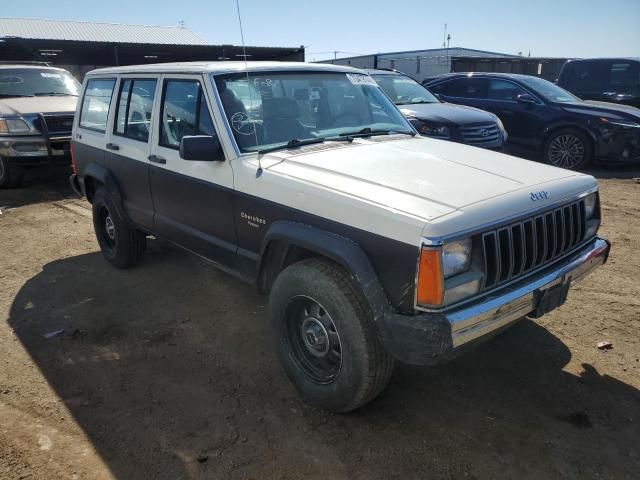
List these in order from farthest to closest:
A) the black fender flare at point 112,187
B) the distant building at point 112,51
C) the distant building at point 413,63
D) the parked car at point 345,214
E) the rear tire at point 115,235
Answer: the distant building at point 413,63, the distant building at point 112,51, the rear tire at point 115,235, the black fender flare at point 112,187, the parked car at point 345,214

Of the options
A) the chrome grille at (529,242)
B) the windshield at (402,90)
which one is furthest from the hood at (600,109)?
the chrome grille at (529,242)

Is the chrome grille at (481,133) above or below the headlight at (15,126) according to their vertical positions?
below

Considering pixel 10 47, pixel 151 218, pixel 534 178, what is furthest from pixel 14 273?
pixel 10 47

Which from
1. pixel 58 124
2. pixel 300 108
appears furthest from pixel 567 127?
pixel 58 124

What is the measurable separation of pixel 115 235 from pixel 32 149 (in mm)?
4318

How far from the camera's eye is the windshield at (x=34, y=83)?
9.04 meters

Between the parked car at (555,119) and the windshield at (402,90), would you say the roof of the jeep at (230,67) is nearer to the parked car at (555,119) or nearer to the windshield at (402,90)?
the windshield at (402,90)

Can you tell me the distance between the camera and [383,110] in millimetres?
4129

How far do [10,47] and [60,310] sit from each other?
11714mm

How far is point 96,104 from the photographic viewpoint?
4.97 metres

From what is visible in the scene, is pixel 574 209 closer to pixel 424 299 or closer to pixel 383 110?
pixel 424 299

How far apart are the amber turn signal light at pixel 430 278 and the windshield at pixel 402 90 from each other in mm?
6855

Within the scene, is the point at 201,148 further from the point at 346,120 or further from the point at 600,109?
the point at 600,109

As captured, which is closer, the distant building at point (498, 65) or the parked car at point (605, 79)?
the parked car at point (605, 79)
